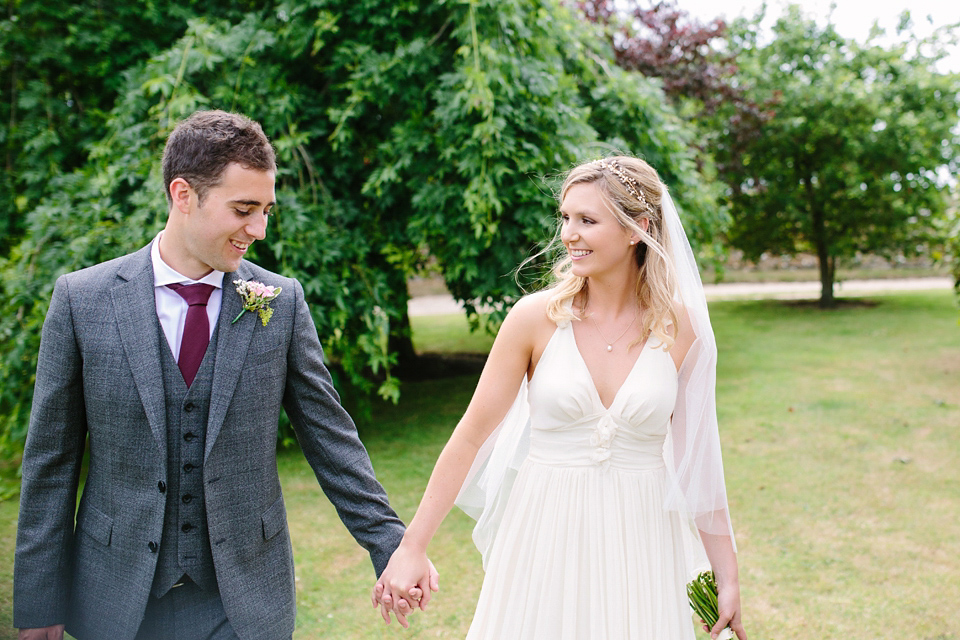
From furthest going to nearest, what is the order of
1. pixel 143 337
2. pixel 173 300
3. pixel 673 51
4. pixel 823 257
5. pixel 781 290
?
1. pixel 781 290
2. pixel 823 257
3. pixel 673 51
4. pixel 173 300
5. pixel 143 337

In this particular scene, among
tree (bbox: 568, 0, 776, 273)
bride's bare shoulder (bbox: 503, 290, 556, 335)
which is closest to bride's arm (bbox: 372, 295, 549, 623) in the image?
bride's bare shoulder (bbox: 503, 290, 556, 335)

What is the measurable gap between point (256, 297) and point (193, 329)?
194mm

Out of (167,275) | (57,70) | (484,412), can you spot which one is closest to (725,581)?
(484,412)

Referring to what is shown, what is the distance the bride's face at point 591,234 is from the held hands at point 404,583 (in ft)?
3.51

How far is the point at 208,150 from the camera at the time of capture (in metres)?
2.02

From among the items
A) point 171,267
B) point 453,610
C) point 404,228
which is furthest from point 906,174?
point 171,267

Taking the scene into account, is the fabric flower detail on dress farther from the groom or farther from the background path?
the background path

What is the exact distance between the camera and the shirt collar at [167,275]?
2.10 meters

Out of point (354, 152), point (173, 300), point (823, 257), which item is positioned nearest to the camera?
point (173, 300)

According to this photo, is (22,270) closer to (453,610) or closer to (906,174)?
(453,610)

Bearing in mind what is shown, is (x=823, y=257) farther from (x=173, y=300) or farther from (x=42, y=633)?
(x=42, y=633)

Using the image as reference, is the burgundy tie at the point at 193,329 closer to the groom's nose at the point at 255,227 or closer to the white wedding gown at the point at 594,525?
the groom's nose at the point at 255,227

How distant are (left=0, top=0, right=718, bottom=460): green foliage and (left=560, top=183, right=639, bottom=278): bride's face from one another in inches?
139

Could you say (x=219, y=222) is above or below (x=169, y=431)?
above
